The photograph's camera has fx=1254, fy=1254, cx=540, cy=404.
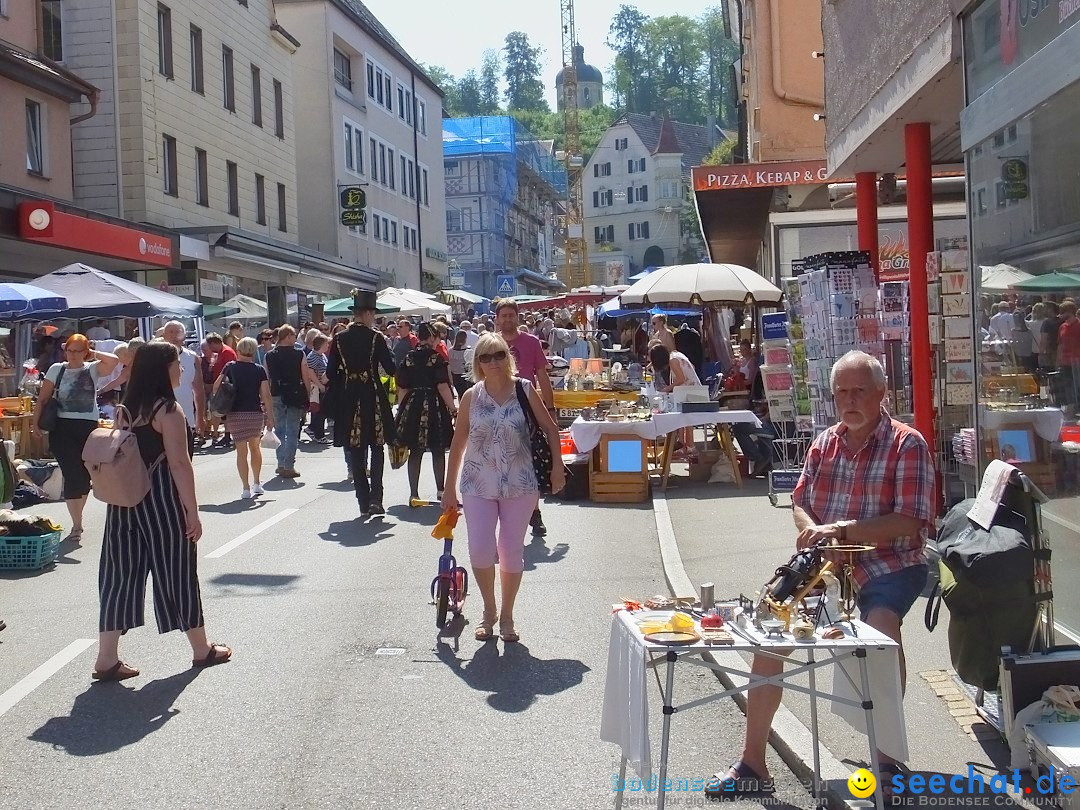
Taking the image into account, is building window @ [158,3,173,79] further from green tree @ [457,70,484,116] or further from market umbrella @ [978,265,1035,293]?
green tree @ [457,70,484,116]

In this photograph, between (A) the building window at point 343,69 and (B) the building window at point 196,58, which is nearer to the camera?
(B) the building window at point 196,58

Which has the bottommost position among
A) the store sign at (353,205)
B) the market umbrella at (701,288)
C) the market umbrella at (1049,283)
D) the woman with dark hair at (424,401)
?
the woman with dark hair at (424,401)

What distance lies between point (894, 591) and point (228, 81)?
33.7 meters

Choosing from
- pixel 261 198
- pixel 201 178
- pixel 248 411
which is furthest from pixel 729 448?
pixel 261 198

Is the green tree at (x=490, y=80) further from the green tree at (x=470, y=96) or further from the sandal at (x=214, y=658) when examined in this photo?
the sandal at (x=214, y=658)

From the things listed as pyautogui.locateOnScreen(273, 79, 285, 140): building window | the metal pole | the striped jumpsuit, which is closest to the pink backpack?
the striped jumpsuit

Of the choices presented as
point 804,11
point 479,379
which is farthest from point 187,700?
point 804,11

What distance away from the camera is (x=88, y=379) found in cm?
1059

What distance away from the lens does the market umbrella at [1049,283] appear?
5.94 meters

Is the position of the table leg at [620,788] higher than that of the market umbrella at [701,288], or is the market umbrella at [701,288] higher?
the market umbrella at [701,288]

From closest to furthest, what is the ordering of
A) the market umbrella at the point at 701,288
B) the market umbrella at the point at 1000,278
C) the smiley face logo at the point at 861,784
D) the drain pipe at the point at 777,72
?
the smiley face logo at the point at 861,784 < the market umbrella at the point at 1000,278 < the market umbrella at the point at 701,288 < the drain pipe at the point at 777,72

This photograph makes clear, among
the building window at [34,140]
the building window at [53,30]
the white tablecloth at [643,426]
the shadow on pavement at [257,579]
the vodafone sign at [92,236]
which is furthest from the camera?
the building window at [53,30]

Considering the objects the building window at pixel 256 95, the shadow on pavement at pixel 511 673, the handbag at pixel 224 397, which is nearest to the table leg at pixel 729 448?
the handbag at pixel 224 397

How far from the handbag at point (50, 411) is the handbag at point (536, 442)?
203 inches
